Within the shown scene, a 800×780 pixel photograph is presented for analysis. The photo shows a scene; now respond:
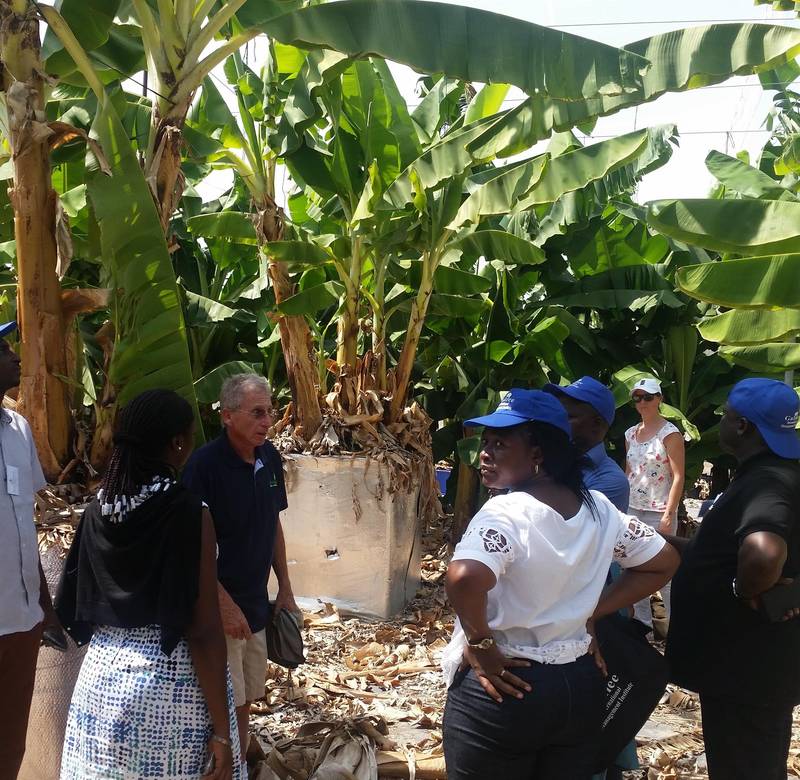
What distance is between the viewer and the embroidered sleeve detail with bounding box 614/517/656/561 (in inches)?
96.2

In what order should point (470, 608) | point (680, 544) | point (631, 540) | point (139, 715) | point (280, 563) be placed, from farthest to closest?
point (280, 563) < point (680, 544) < point (631, 540) < point (139, 715) < point (470, 608)

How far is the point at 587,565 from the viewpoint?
2.27 metres

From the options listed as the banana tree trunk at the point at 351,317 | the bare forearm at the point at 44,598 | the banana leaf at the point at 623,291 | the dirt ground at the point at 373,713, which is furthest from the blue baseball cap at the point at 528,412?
the banana leaf at the point at 623,291

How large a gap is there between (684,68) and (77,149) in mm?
3552

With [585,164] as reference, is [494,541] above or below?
below

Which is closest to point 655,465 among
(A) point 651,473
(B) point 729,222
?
(A) point 651,473

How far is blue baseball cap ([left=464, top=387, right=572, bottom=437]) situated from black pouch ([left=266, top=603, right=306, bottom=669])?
5.61ft

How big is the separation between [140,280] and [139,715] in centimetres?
216

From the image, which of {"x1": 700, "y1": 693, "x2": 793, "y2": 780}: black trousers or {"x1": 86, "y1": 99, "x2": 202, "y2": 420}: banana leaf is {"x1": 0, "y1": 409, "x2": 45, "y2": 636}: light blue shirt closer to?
{"x1": 86, "y1": 99, "x2": 202, "y2": 420}: banana leaf

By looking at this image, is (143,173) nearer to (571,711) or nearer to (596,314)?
(571,711)

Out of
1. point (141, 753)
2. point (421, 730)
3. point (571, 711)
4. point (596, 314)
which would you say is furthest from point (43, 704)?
point (596, 314)

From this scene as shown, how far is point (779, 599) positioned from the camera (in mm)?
2619

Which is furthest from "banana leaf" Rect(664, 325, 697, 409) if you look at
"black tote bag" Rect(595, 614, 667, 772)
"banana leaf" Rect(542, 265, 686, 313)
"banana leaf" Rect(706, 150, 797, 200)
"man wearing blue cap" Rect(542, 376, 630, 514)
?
"black tote bag" Rect(595, 614, 667, 772)

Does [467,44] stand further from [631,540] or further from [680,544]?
[631,540]
